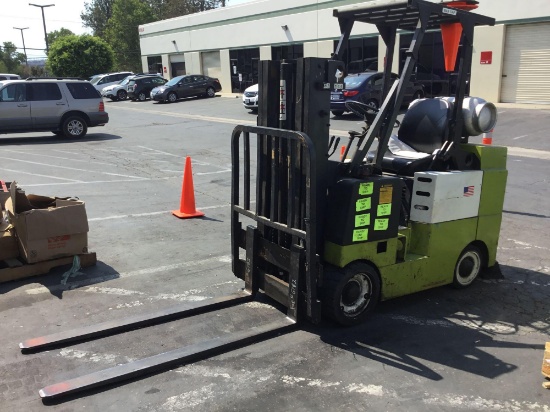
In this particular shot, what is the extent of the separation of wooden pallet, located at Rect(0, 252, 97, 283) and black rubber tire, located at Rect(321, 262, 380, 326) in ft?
10.3

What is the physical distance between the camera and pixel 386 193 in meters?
4.64

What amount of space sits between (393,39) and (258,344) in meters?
3.60

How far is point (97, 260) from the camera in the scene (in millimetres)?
6512

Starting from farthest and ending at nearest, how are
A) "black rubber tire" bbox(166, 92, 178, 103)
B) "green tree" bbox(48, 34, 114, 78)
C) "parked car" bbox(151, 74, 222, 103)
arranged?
"green tree" bbox(48, 34, 114, 78)
"black rubber tire" bbox(166, 92, 178, 103)
"parked car" bbox(151, 74, 222, 103)

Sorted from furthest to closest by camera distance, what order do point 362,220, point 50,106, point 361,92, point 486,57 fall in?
point 486,57 < point 361,92 < point 50,106 < point 362,220

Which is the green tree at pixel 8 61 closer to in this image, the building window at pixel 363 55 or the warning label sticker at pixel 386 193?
the building window at pixel 363 55

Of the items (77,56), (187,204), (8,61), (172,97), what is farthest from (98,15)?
(187,204)

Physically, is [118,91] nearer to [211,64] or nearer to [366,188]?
[211,64]

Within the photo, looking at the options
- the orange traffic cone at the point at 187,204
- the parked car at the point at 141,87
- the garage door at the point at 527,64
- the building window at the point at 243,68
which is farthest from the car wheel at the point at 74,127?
the building window at the point at 243,68

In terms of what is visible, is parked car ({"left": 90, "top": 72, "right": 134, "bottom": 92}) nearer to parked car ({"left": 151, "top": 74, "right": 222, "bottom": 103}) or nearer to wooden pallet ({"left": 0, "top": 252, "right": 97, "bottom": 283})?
parked car ({"left": 151, "top": 74, "right": 222, "bottom": 103})

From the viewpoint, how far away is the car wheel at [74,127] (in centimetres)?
1765

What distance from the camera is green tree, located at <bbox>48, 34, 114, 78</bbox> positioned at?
44969 millimetres

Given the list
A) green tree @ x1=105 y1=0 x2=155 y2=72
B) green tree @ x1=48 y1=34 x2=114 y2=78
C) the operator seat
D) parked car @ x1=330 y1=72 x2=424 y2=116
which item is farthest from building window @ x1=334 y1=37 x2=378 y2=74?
green tree @ x1=105 y1=0 x2=155 y2=72

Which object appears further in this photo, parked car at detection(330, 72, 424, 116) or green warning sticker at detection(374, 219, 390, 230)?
parked car at detection(330, 72, 424, 116)
